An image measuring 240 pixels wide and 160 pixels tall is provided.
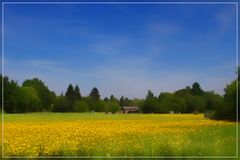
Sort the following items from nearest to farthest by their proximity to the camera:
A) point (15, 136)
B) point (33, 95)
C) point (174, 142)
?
point (174, 142) → point (15, 136) → point (33, 95)

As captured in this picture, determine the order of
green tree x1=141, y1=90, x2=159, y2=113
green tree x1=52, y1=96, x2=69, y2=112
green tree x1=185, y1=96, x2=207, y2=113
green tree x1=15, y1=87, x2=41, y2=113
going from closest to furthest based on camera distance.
Result: green tree x1=141, y1=90, x2=159, y2=113
green tree x1=15, y1=87, x2=41, y2=113
green tree x1=52, y1=96, x2=69, y2=112
green tree x1=185, y1=96, x2=207, y2=113

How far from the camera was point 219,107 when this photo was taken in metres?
16.4

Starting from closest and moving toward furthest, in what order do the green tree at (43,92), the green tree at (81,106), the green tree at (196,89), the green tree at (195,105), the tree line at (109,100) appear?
the green tree at (196,89)
the green tree at (43,92)
the tree line at (109,100)
the green tree at (81,106)
the green tree at (195,105)

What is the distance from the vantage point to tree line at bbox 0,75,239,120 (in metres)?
11.8

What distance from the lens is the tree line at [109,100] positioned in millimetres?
11750

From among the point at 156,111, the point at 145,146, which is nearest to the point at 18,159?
the point at 145,146

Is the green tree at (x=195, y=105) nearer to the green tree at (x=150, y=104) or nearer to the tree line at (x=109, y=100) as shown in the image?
the tree line at (x=109, y=100)

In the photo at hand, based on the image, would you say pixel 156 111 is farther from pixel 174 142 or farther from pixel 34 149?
pixel 34 149

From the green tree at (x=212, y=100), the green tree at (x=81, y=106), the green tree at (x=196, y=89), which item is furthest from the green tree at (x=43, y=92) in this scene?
the green tree at (x=212, y=100)

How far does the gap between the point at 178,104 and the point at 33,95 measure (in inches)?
186

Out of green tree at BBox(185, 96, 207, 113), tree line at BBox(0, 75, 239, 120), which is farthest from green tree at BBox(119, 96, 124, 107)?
green tree at BBox(185, 96, 207, 113)

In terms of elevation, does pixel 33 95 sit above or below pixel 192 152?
above

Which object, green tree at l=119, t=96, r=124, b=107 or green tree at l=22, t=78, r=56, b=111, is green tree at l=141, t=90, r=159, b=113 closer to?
green tree at l=119, t=96, r=124, b=107

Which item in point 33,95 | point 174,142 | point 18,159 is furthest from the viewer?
point 33,95
